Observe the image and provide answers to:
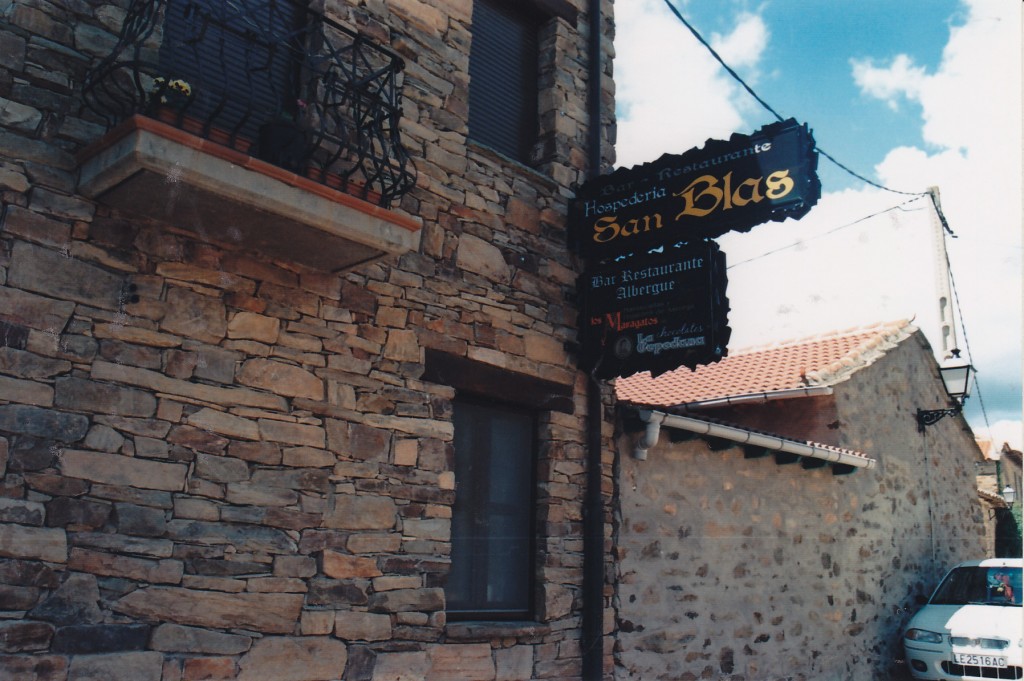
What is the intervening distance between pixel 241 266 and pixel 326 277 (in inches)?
21.1

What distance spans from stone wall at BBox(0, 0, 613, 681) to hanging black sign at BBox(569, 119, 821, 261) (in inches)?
31.8

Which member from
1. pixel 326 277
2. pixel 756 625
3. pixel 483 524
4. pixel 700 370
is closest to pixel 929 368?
pixel 700 370

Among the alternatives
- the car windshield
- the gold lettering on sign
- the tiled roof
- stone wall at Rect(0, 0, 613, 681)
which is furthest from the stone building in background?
the car windshield

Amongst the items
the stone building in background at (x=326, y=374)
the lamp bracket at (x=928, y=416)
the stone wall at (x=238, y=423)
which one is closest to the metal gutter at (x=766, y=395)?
the stone building in background at (x=326, y=374)

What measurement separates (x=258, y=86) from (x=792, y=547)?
6.51 m

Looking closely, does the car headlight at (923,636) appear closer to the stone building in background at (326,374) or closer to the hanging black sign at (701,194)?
the stone building in background at (326,374)

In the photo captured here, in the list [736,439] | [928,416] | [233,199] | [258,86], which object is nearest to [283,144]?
[233,199]

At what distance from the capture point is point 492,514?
5.88 meters

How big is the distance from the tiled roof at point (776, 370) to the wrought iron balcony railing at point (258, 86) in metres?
4.91

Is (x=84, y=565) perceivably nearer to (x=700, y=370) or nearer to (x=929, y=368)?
(x=700, y=370)

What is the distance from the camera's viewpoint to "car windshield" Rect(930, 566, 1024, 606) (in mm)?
9711

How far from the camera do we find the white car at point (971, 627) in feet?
28.7

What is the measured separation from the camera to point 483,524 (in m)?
5.81

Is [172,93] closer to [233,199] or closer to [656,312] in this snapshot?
[233,199]
